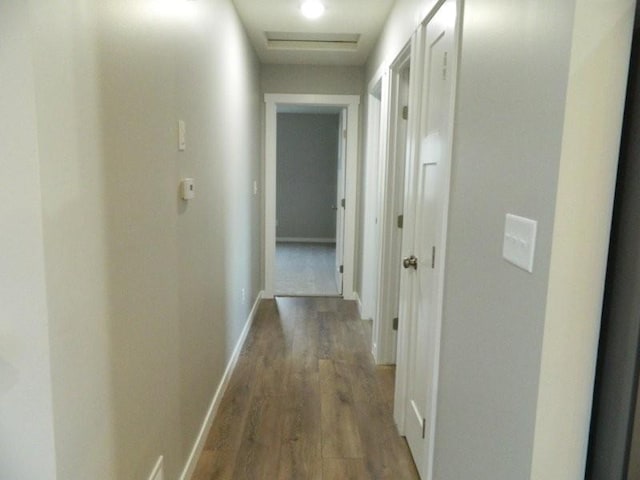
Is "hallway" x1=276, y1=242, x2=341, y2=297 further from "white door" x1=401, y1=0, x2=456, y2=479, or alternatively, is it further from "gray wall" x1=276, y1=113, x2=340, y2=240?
"white door" x1=401, y1=0, x2=456, y2=479

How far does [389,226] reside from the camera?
2982 mm

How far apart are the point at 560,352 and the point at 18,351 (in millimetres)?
1083

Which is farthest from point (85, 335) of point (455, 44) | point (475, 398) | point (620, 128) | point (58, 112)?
point (455, 44)

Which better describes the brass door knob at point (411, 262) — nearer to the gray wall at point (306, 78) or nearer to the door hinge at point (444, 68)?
the door hinge at point (444, 68)

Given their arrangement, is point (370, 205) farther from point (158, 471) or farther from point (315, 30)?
point (158, 471)

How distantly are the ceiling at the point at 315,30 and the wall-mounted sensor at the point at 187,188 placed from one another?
1.57 metres

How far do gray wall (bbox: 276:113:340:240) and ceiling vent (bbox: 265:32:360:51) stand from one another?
393 centimetres

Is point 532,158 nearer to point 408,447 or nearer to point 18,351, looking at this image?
point 18,351

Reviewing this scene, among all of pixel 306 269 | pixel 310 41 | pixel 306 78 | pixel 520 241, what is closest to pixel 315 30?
pixel 310 41

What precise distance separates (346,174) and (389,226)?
1675mm

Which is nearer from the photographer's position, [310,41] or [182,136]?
[182,136]

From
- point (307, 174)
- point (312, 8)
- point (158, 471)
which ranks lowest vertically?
point (158, 471)

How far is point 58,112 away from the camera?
93 centimetres

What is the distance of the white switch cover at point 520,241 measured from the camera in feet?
3.14
